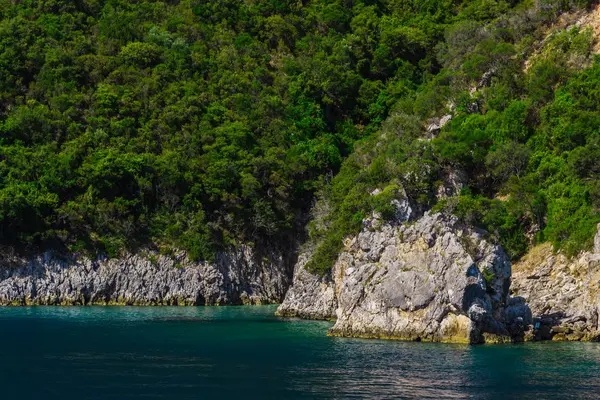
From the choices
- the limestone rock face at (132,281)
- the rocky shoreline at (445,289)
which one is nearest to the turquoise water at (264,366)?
the rocky shoreline at (445,289)

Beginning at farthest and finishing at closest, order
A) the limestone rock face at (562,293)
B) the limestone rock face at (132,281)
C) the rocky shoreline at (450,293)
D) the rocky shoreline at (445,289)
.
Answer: the limestone rock face at (132,281) → the limestone rock face at (562,293) → the rocky shoreline at (445,289) → the rocky shoreline at (450,293)

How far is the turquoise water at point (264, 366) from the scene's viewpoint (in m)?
35.1

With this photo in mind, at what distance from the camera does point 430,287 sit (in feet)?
163

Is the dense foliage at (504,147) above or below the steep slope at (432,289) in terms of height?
above

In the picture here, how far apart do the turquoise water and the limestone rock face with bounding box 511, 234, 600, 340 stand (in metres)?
2.80

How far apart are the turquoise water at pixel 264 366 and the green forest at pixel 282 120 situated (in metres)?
13.5

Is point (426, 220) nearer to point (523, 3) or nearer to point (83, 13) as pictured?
point (523, 3)

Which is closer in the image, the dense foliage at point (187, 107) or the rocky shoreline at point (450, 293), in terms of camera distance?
the rocky shoreline at point (450, 293)

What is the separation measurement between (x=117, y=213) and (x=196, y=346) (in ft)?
130

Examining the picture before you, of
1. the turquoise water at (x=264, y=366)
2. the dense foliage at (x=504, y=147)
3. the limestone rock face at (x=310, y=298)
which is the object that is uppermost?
the dense foliage at (x=504, y=147)

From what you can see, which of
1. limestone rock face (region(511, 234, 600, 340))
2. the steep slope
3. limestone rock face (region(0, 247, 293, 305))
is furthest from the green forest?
the steep slope

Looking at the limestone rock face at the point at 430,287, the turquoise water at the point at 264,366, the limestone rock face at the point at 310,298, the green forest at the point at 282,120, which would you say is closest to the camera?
the turquoise water at the point at 264,366

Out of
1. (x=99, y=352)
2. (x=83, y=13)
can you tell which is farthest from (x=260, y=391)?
(x=83, y=13)

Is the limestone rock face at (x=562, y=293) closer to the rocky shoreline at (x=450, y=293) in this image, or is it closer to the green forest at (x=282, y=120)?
the rocky shoreline at (x=450, y=293)
